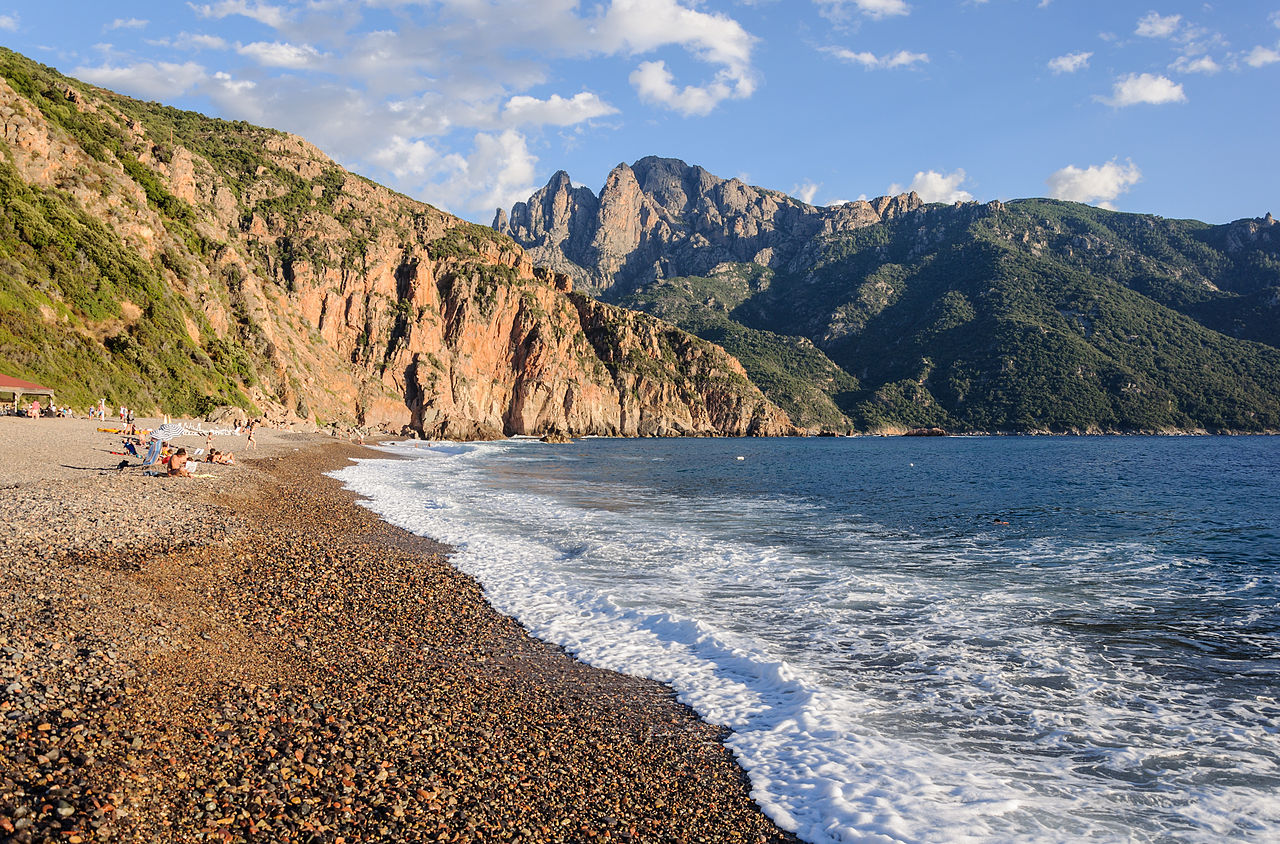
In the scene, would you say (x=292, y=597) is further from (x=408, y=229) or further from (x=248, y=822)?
(x=408, y=229)

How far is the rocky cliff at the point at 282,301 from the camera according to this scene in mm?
42094

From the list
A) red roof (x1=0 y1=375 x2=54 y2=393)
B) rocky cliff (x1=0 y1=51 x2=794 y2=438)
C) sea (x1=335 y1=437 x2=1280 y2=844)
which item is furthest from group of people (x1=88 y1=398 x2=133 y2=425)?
sea (x1=335 y1=437 x2=1280 y2=844)

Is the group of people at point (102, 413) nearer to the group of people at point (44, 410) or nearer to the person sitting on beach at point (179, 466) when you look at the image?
the group of people at point (44, 410)

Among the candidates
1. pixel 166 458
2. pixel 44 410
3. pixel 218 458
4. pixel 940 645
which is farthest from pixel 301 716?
pixel 44 410

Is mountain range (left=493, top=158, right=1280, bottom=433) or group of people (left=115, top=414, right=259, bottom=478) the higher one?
mountain range (left=493, top=158, right=1280, bottom=433)

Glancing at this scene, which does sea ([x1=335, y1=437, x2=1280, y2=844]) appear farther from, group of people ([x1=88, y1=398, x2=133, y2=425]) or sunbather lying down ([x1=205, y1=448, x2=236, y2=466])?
group of people ([x1=88, y1=398, x2=133, y2=425])

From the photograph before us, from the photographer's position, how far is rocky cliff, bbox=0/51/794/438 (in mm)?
42094

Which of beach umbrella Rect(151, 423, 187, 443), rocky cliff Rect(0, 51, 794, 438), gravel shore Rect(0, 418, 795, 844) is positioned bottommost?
gravel shore Rect(0, 418, 795, 844)

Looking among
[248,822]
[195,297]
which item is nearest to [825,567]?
[248,822]

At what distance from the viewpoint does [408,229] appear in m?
107

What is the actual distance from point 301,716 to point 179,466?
1966cm

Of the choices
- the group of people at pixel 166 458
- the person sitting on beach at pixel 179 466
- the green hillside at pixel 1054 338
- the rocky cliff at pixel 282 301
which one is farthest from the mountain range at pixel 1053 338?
the person sitting on beach at pixel 179 466

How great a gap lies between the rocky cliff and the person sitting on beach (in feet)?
76.9

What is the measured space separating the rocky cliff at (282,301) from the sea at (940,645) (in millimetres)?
29849
